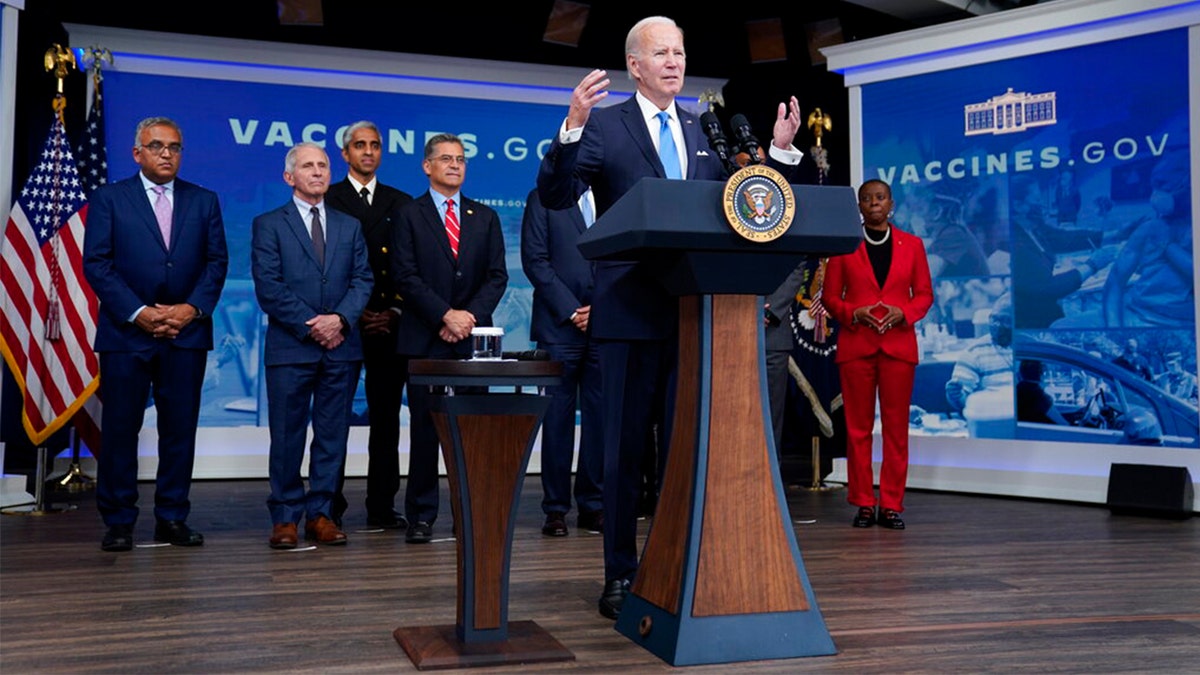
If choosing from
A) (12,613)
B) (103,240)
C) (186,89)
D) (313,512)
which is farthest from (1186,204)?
(186,89)

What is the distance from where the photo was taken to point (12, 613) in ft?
9.25

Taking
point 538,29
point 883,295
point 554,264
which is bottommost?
point 883,295

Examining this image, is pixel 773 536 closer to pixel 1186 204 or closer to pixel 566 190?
pixel 566 190

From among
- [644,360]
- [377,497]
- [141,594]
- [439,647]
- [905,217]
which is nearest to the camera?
[439,647]

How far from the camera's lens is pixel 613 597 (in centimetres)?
276

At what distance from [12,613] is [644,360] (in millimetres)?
1787

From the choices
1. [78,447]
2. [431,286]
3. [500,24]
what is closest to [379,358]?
[431,286]

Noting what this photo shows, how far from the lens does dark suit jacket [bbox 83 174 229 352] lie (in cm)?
399

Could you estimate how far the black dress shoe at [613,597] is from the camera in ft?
8.98

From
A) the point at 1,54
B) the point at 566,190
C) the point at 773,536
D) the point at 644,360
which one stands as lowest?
the point at 773,536

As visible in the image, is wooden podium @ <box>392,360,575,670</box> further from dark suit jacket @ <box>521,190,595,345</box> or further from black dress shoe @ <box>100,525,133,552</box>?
dark suit jacket @ <box>521,190,595,345</box>

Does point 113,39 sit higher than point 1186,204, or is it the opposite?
point 113,39

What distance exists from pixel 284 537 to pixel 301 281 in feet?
3.17

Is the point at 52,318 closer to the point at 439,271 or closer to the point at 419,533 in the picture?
the point at 439,271
